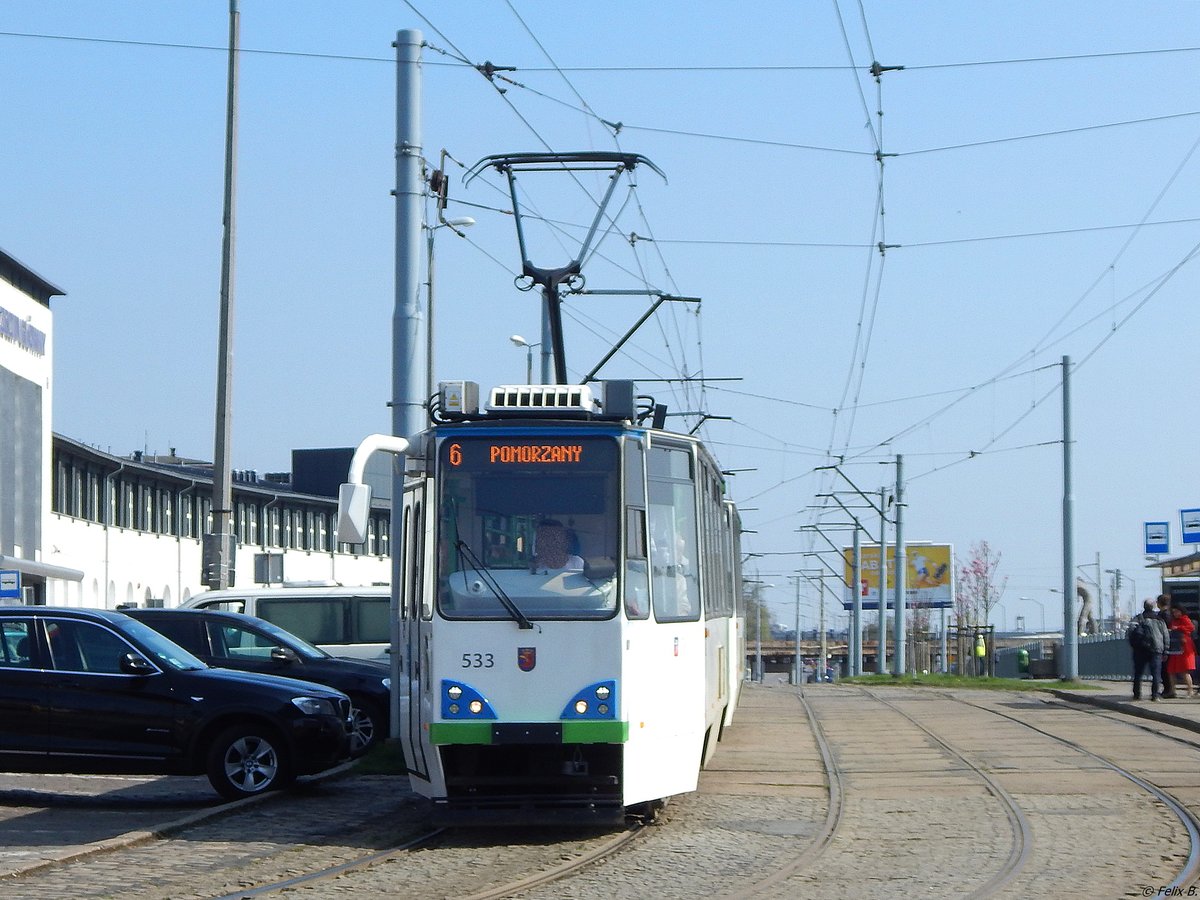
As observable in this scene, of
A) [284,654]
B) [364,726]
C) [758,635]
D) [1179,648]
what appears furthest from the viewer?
[758,635]

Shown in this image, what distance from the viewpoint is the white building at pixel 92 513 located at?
1848 inches

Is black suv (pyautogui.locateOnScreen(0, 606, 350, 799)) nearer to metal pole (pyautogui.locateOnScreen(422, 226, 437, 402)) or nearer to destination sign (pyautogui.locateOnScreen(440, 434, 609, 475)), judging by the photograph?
destination sign (pyautogui.locateOnScreen(440, 434, 609, 475))

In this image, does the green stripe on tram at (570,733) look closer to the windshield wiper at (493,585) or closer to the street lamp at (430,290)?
the windshield wiper at (493,585)

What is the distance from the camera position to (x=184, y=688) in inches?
559

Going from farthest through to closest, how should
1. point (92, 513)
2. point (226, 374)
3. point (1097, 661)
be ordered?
point (92, 513), point (1097, 661), point (226, 374)

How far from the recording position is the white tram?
11.6m

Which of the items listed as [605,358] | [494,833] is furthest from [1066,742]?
[494,833]

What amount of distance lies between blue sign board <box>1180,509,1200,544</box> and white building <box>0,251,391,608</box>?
21335 mm

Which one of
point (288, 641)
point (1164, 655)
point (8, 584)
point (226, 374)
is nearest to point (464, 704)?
point (288, 641)

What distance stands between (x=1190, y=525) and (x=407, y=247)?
98.8ft

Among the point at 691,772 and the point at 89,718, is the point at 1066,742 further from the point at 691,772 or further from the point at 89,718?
the point at 89,718

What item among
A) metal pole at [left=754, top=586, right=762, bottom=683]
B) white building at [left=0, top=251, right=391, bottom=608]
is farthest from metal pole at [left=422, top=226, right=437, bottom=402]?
metal pole at [left=754, top=586, right=762, bottom=683]

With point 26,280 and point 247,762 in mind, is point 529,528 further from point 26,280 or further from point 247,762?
point 26,280

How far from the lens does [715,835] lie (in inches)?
461
